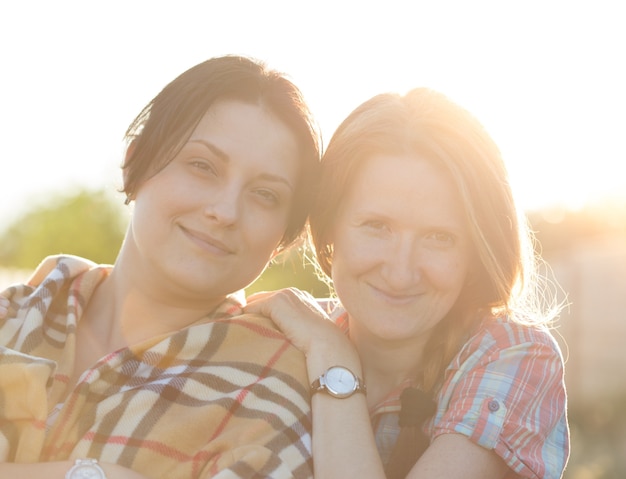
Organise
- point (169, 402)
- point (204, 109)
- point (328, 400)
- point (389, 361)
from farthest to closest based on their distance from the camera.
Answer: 1. point (389, 361)
2. point (204, 109)
3. point (328, 400)
4. point (169, 402)

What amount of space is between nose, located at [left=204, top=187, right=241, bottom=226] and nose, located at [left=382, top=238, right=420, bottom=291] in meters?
0.48

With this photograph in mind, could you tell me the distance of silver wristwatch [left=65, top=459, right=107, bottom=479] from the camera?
2.13 m

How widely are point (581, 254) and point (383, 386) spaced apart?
909cm

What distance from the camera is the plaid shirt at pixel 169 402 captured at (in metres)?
2.22

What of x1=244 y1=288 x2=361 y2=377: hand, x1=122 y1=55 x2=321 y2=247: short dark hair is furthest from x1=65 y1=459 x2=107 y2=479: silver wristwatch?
x1=122 y1=55 x2=321 y2=247: short dark hair

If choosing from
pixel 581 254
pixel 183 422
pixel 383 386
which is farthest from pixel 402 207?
pixel 581 254

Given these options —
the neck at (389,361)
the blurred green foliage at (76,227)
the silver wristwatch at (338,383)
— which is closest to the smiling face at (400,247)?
the neck at (389,361)

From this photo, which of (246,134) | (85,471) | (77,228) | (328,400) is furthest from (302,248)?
(77,228)

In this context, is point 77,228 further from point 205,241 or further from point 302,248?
point 205,241

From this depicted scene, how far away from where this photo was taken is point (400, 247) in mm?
2637

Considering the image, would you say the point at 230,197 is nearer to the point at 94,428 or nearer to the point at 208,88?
the point at 208,88

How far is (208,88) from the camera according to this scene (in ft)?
8.58

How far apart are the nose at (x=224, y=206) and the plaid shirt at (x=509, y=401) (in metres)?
0.80

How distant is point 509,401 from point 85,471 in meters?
1.15
